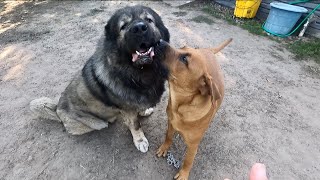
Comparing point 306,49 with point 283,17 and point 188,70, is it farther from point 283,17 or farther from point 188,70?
point 188,70

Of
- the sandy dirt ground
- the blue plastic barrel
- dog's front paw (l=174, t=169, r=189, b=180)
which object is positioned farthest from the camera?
the blue plastic barrel

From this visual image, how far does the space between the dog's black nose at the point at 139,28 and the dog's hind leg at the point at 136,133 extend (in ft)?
3.78

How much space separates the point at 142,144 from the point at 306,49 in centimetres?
423

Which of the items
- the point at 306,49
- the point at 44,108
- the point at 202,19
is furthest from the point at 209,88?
the point at 202,19

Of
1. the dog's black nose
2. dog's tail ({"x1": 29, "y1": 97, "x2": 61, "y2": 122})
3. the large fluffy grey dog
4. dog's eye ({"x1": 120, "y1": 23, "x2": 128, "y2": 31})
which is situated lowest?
dog's tail ({"x1": 29, "y1": 97, "x2": 61, "y2": 122})

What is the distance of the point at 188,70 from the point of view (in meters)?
2.22

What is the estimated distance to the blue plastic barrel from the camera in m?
5.50

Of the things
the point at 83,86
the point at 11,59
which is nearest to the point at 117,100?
the point at 83,86

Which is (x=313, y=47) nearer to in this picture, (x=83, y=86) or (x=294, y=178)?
(x=294, y=178)

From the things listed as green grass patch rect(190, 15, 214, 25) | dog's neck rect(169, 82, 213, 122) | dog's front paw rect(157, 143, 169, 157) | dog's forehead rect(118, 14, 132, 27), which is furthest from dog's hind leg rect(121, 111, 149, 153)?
green grass patch rect(190, 15, 214, 25)

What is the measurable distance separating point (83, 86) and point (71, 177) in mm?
1099

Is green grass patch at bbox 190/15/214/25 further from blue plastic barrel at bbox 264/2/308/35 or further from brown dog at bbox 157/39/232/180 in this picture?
brown dog at bbox 157/39/232/180

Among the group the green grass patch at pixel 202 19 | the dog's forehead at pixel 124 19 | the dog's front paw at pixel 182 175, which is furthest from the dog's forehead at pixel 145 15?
the green grass patch at pixel 202 19

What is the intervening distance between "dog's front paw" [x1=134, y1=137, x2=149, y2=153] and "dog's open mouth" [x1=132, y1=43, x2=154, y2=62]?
1191 mm
